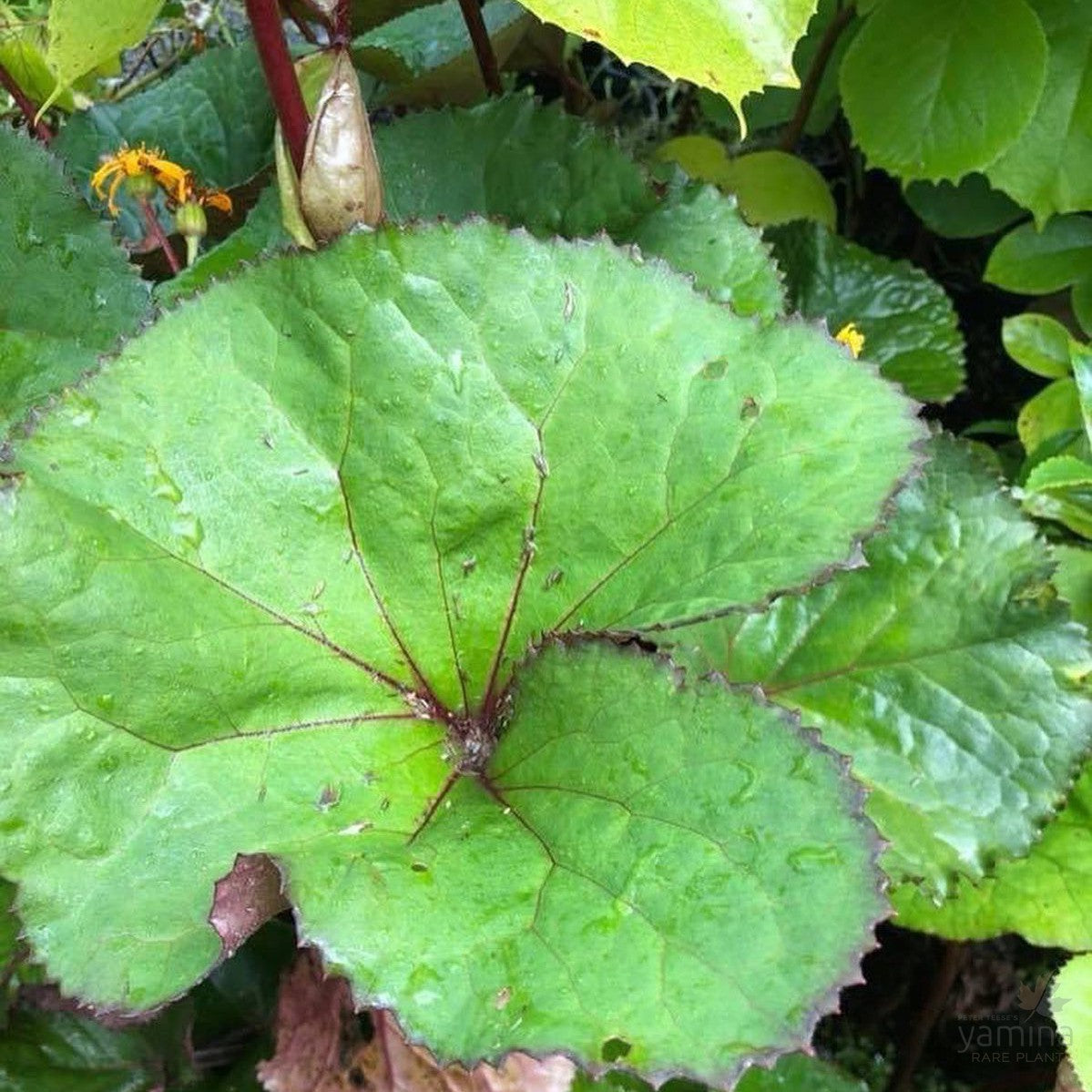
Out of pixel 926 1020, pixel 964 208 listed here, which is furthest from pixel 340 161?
pixel 926 1020

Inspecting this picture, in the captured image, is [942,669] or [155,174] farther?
[155,174]

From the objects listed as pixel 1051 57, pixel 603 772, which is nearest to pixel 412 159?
pixel 603 772

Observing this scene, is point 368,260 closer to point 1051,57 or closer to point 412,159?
point 412,159

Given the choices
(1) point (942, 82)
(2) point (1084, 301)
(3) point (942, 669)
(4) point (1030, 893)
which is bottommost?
(4) point (1030, 893)

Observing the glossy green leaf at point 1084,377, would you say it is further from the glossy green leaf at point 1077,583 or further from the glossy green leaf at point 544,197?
the glossy green leaf at point 544,197

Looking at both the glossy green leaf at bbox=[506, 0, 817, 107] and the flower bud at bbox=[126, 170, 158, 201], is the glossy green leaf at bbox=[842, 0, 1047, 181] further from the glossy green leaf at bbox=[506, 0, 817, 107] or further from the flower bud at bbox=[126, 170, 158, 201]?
the flower bud at bbox=[126, 170, 158, 201]
